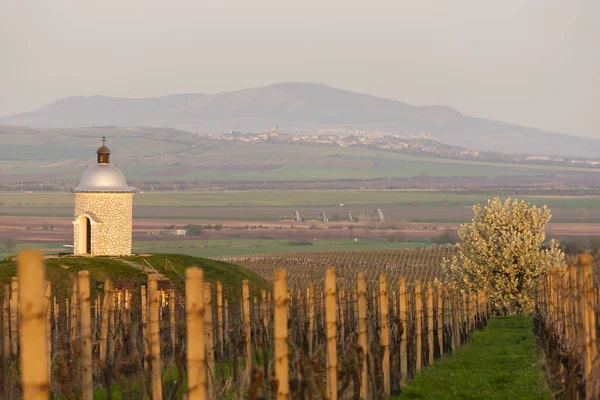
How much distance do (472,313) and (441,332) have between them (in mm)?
13791

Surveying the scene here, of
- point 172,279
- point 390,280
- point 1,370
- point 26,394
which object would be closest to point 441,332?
point 1,370

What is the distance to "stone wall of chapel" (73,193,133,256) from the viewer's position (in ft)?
209

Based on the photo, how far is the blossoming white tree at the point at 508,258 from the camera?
5256cm

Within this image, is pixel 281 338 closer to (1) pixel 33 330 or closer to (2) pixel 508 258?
(1) pixel 33 330

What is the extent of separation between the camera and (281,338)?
13.0m

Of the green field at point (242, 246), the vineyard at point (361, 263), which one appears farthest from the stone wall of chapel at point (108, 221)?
the green field at point (242, 246)

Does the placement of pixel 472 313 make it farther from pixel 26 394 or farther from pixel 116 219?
pixel 26 394

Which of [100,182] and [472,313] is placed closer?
[472,313]

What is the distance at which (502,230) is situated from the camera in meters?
53.2

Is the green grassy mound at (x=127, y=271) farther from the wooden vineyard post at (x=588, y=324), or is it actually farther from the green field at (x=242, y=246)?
the green field at (x=242, y=246)

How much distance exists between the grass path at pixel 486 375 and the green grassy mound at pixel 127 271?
2307 centimetres

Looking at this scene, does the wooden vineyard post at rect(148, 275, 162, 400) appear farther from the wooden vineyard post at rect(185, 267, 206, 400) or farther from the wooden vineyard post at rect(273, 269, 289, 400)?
the wooden vineyard post at rect(185, 267, 206, 400)

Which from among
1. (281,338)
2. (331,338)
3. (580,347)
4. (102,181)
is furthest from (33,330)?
(102,181)

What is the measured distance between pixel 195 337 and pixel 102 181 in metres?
55.5
